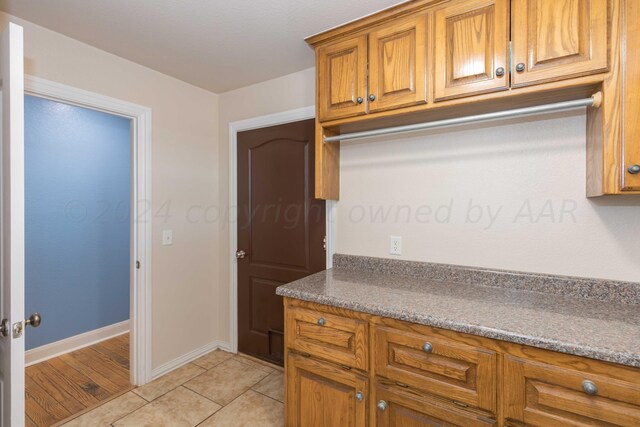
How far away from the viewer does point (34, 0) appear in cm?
154

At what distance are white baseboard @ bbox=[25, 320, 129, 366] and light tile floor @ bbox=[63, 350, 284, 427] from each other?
1106mm

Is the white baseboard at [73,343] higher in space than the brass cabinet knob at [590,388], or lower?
lower

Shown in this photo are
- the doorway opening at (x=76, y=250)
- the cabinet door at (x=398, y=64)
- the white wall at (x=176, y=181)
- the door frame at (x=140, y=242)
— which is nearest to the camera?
the cabinet door at (x=398, y=64)

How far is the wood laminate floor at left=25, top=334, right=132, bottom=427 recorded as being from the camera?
2004 millimetres

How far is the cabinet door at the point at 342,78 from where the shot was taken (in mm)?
1678

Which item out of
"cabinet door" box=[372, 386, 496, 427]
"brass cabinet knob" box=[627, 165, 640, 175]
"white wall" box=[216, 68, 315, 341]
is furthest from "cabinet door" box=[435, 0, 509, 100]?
"cabinet door" box=[372, 386, 496, 427]

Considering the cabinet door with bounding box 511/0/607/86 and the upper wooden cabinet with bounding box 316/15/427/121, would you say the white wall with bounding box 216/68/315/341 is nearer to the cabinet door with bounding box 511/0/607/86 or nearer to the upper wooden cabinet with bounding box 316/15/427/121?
the upper wooden cabinet with bounding box 316/15/427/121

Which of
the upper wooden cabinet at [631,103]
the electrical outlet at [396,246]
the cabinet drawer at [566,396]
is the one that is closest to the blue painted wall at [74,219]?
the electrical outlet at [396,246]

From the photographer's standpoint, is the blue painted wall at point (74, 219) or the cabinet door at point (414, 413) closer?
the cabinet door at point (414, 413)

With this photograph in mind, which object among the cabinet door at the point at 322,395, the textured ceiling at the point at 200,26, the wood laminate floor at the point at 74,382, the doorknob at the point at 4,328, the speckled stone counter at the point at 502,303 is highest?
the textured ceiling at the point at 200,26

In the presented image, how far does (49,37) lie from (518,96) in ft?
8.31

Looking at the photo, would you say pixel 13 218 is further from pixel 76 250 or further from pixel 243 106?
pixel 76 250

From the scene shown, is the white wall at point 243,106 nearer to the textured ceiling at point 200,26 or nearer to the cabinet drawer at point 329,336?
the textured ceiling at point 200,26

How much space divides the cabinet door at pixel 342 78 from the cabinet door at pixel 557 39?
0.70 m
